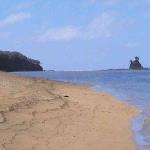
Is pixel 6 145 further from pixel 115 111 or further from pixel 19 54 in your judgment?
pixel 19 54

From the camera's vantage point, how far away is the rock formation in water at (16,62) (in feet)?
370

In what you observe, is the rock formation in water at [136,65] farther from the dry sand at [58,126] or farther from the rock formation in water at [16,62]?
the dry sand at [58,126]

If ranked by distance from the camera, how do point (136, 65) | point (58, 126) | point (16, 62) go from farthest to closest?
point (136, 65), point (16, 62), point (58, 126)

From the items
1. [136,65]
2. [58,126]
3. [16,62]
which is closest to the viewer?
[58,126]

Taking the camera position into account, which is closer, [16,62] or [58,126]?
[58,126]

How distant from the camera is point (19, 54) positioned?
135375mm

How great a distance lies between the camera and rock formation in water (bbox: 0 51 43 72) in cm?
11288

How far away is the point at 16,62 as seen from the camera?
131875 millimetres

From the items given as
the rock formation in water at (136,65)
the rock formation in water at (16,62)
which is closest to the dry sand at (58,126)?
the rock formation in water at (16,62)

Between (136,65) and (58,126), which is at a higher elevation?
(136,65)

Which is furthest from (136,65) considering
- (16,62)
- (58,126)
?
(58,126)

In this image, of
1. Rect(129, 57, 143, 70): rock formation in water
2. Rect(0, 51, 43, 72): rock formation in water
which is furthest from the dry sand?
Rect(129, 57, 143, 70): rock formation in water

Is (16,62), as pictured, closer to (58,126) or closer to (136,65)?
(136,65)

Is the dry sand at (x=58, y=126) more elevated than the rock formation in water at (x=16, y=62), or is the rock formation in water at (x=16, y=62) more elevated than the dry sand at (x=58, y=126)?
the rock formation in water at (x=16, y=62)
